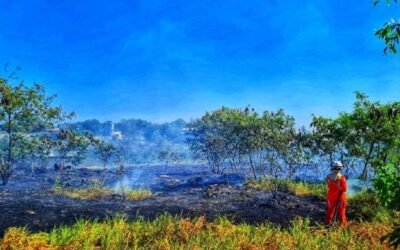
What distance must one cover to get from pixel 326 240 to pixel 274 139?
1645 centimetres

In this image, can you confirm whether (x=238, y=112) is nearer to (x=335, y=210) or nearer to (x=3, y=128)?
(x=3, y=128)

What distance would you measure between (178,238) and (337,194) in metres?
5.43

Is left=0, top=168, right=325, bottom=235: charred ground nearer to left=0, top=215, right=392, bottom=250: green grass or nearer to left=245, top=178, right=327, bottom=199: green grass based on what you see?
left=0, top=215, right=392, bottom=250: green grass

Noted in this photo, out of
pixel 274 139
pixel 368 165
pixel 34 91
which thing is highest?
pixel 34 91

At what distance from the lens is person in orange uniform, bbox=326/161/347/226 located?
12953 mm

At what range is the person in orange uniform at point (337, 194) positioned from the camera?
1295 centimetres

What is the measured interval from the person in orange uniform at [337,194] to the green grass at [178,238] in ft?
5.09

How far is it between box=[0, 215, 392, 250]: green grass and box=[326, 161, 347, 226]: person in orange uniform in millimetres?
1551

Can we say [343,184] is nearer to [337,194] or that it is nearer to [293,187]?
[337,194]

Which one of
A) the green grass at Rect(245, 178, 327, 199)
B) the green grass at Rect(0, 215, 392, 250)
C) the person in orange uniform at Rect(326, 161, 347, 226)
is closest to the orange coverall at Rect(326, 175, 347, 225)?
the person in orange uniform at Rect(326, 161, 347, 226)

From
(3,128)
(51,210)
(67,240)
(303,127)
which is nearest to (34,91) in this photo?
(3,128)

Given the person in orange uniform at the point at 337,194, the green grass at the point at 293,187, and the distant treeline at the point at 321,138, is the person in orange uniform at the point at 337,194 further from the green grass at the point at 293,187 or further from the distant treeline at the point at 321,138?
the green grass at the point at 293,187

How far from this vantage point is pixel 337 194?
13047mm

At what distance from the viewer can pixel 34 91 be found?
75.7ft
